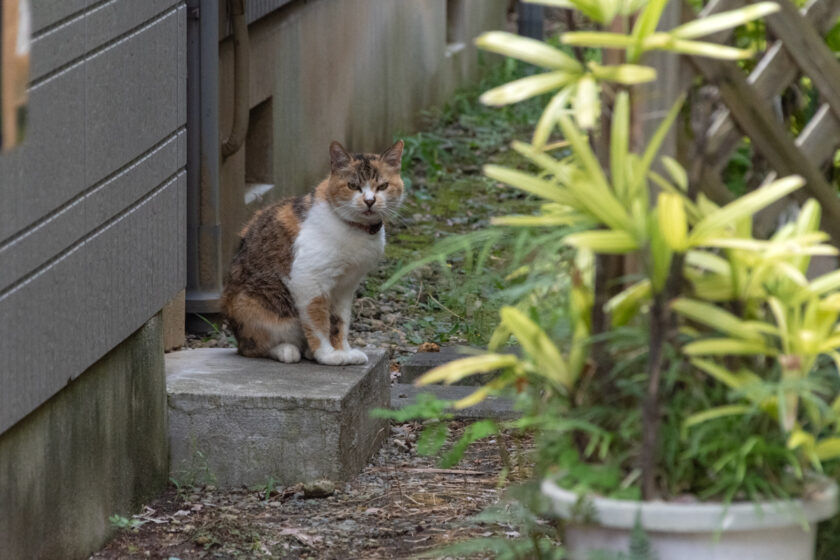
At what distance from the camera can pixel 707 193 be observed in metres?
2.62

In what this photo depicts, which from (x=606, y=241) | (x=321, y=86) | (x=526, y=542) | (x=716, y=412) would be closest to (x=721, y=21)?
(x=606, y=241)

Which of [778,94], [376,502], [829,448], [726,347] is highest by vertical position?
[778,94]

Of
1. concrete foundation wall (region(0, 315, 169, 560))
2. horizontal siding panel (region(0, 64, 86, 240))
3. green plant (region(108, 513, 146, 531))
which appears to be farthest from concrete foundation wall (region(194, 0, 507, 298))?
horizontal siding panel (region(0, 64, 86, 240))

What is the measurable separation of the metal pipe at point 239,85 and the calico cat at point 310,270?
122cm

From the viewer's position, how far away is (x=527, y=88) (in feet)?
7.80

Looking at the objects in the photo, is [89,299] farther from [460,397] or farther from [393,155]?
[460,397]

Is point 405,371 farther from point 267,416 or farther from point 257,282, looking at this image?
point 267,416

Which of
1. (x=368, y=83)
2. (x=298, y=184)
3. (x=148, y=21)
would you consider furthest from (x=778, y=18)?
(x=368, y=83)

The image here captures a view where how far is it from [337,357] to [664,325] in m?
2.89

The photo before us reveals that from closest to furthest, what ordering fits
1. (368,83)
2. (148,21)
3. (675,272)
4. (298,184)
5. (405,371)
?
1. (675,272)
2. (148,21)
3. (405,371)
4. (298,184)
5. (368,83)

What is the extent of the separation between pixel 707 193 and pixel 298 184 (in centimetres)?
563

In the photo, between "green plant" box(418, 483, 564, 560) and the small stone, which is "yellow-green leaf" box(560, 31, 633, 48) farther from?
the small stone

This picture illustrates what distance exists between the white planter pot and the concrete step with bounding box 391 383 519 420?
2943mm

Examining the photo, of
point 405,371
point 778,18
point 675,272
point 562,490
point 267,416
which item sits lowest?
point 405,371
